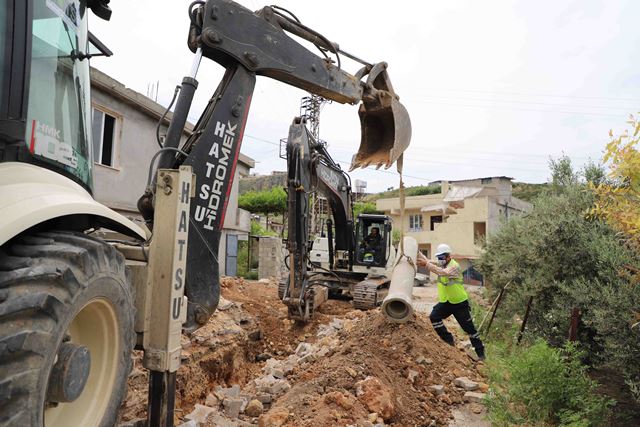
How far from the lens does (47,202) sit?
6.60ft

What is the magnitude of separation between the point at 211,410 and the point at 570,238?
6.27m

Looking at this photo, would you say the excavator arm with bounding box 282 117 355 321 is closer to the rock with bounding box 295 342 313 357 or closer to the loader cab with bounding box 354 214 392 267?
the rock with bounding box 295 342 313 357

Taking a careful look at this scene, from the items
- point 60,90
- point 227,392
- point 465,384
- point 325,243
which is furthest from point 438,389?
point 325,243

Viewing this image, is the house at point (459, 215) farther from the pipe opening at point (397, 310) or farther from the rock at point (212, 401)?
the rock at point (212, 401)

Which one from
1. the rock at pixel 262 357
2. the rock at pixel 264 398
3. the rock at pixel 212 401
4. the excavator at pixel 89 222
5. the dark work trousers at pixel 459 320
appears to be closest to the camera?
the excavator at pixel 89 222

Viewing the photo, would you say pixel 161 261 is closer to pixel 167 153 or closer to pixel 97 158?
pixel 167 153

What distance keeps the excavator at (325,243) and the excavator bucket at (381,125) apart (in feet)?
7.60

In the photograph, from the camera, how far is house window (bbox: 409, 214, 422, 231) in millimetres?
39250

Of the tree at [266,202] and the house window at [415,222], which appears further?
the house window at [415,222]

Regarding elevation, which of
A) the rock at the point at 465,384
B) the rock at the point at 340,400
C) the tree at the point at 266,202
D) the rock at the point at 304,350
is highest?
the tree at the point at 266,202

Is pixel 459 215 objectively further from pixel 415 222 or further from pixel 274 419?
pixel 274 419

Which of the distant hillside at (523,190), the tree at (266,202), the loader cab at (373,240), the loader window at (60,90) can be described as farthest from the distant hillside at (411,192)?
the loader window at (60,90)

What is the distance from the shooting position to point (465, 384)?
573 centimetres

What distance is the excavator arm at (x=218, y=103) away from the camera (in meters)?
3.60
